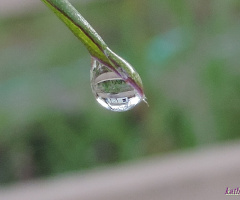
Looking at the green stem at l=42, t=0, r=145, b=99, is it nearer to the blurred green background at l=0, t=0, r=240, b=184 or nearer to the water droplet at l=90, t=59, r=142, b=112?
the water droplet at l=90, t=59, r=142, b=112

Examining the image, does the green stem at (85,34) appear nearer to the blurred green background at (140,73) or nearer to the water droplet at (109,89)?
the water droplet at (109,89)

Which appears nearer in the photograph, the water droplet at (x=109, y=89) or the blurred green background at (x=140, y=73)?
the water droplet at (x=109, y=89)

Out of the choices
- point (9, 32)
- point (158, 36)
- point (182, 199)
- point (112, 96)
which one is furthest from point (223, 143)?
point (112, 96)

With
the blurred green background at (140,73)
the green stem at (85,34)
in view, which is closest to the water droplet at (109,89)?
the green stem at (85,34)

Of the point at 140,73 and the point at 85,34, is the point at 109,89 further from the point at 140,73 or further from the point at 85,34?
the point at 140,73

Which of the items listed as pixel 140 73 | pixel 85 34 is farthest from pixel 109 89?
pixel 140 73

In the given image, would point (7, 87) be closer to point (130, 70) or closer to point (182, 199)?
point (182, 199)

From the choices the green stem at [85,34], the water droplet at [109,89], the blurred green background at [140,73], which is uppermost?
the blurred green background at [140,73]
